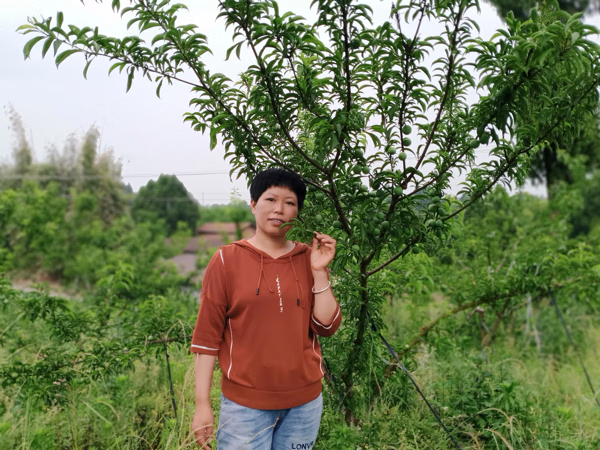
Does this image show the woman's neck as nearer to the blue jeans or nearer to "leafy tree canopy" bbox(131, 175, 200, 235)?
the blue jeans

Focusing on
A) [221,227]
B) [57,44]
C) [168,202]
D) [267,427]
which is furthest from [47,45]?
[168,202]

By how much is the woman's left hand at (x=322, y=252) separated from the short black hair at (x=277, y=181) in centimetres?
20

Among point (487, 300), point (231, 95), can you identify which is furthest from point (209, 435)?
point (487, 300)

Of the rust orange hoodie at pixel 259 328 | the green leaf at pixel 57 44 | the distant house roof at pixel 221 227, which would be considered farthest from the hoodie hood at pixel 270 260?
the distant house roof at pixel 221 227

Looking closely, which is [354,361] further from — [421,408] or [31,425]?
[31,425]

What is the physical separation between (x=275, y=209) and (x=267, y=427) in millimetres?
769

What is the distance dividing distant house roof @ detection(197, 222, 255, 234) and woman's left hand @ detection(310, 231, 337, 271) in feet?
28.7

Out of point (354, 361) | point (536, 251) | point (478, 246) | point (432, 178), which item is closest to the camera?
point (432, 178)

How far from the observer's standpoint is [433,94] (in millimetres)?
1812

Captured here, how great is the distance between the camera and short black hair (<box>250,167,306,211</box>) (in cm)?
180

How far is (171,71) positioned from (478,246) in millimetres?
3926

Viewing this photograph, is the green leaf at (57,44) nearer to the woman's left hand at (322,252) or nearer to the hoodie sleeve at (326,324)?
the woman's left hand at (322,252)

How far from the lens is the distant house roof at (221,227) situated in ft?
34.8

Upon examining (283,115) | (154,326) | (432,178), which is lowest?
(154,326)
